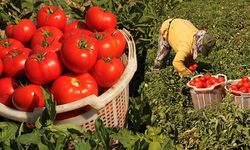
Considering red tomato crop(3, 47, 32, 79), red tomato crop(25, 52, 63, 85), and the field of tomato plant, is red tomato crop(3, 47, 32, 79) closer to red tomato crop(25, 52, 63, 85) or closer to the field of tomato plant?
red tomato crop(25, 52, 63, 85)

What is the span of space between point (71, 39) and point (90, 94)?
1.36ft

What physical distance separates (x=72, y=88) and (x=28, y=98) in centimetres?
30

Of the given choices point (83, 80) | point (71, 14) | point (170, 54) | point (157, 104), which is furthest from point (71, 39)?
point (170, 54)

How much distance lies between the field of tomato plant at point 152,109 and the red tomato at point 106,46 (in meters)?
0.49

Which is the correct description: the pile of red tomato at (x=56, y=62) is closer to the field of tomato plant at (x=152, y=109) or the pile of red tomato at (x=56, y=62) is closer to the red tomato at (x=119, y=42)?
the red tomato at (x=119, y=42)

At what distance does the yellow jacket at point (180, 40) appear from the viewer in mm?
5992

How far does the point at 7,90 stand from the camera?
131 inches

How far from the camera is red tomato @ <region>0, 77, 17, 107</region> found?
3.34 m

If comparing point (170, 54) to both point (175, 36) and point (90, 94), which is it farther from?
point (90, 94)

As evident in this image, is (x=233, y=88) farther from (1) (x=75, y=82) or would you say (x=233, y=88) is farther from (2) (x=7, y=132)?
(2) (x=7, y=132)

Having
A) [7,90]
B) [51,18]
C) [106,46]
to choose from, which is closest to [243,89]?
[106,46]

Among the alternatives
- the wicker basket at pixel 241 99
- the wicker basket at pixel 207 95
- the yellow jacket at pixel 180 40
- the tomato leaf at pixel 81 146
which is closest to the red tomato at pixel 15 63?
the tomato leaf at pixel 81 146

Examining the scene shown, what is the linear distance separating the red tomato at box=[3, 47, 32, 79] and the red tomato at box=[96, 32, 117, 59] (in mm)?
544

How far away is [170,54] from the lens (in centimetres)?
696
